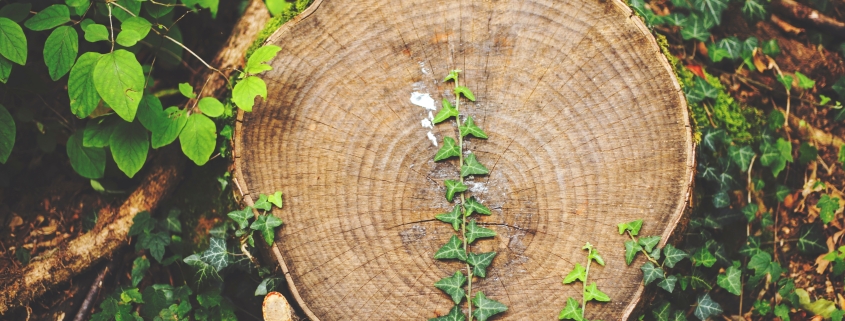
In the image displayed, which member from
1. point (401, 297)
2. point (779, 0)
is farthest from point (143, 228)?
point (779, 0)

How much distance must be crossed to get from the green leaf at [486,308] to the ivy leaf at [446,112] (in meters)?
0.72

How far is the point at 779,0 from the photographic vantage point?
3.44 metres

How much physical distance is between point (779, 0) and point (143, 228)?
3878mm

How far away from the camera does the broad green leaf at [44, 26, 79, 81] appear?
85.9 inches

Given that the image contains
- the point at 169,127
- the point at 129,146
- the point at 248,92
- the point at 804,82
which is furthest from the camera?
the point at 804,82

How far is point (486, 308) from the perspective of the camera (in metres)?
2.16

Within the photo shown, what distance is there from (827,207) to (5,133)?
12.9 feet

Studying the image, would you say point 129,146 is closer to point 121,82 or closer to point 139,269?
point 121,82

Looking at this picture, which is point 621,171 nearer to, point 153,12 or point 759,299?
point 759,299

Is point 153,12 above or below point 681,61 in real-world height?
above

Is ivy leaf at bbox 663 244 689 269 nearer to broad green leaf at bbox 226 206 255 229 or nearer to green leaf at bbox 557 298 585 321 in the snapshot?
green leaf at bbox 557 298 585 321

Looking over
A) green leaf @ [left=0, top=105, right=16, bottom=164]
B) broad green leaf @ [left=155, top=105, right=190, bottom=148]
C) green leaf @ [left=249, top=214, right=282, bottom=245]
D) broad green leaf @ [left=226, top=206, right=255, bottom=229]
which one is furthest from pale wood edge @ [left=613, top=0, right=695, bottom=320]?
green leaf @ [left=0, top=105, right=16, bottom=164]

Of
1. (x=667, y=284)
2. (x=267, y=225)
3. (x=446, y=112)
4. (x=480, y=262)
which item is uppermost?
(x=446, y=112)

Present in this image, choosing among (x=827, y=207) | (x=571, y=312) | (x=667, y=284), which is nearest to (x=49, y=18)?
(x=571, y=312)
